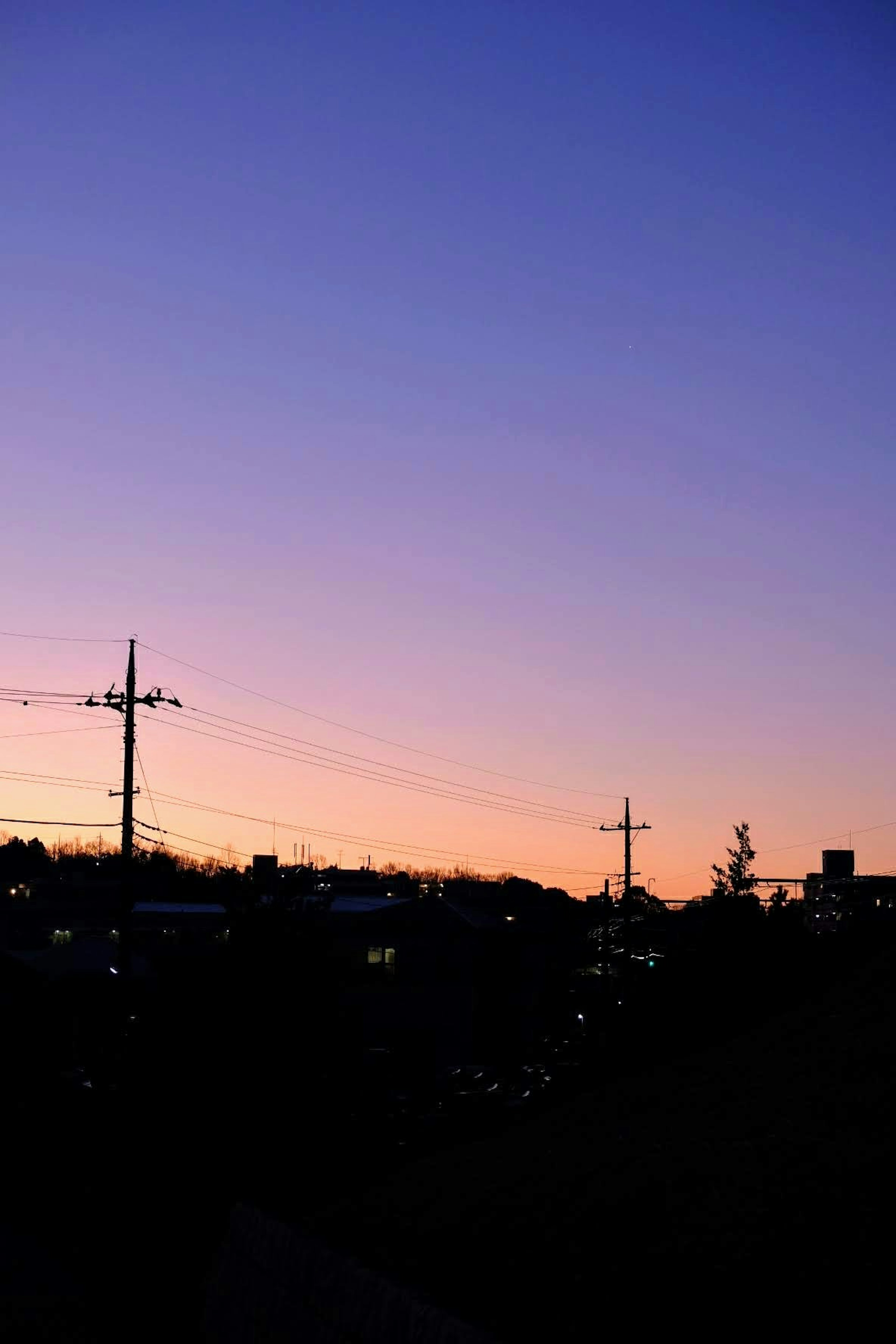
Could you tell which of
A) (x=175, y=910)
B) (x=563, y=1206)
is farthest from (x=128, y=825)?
(x=175, y=910)

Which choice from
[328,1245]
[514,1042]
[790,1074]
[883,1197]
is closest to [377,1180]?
[328,1245]

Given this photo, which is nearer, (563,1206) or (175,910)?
(563,1206)

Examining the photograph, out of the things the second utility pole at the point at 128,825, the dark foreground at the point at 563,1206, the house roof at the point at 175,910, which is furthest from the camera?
the house roof at the point at 175,910

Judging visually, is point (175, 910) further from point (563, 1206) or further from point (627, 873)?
point (563, 1206)

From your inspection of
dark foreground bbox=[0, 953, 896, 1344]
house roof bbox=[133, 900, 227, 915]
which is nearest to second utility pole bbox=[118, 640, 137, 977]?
dark foreground bbox=[0, 953, 896, 1344]

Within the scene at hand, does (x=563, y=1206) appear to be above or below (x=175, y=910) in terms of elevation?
above

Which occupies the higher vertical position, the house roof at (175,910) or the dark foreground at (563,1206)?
the dark foreground at (563,1206)

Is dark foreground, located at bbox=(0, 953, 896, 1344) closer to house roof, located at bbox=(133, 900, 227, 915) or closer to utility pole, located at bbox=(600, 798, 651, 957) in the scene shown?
utility pole, located at bbox=(600, 798, 651, 957)

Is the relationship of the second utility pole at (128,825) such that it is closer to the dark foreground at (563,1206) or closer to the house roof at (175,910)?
the dark foreground at (563,1206)

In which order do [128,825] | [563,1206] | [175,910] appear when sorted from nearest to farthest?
[563,1206] < [128,825] < [175,910]

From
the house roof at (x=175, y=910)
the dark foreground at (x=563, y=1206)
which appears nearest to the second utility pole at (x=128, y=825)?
the dark foreground at (x=563, y=1206)

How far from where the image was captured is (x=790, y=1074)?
50.0 feet

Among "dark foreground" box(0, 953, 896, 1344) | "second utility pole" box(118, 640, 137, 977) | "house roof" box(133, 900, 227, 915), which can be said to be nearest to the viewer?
"dark foreground" box(0, 953, 896, 1344)

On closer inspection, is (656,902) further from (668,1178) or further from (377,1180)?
(668,1178)
